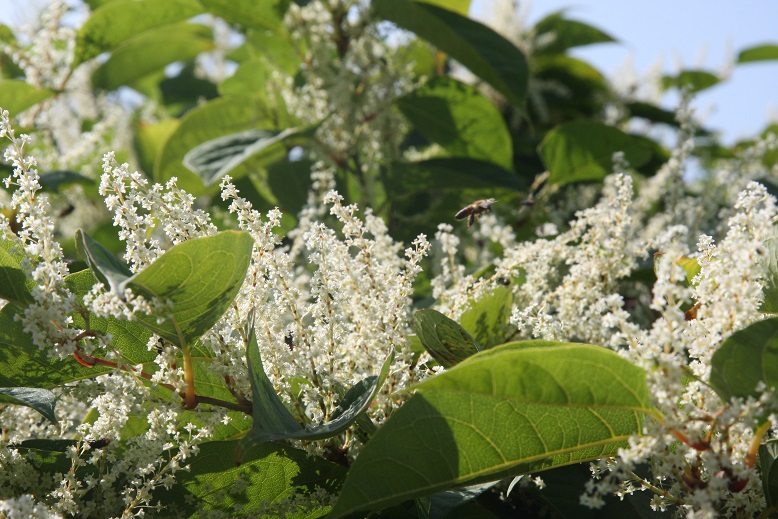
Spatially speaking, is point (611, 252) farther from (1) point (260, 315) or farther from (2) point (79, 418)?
(2) point (79, 418)

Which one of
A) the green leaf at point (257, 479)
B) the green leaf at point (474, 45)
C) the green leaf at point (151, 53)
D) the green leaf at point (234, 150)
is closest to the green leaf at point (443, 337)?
the green leaf at point (257, 479)

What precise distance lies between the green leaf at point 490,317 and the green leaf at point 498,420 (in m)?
0.49

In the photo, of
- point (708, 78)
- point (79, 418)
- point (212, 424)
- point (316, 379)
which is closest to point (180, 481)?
point (212, 424)

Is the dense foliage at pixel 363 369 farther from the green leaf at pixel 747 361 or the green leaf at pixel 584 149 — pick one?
the green leaf at pixel 584 149

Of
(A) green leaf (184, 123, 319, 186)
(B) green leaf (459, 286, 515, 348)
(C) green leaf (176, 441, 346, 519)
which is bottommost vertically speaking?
(C) green leaf (176, 441, 346, 519)

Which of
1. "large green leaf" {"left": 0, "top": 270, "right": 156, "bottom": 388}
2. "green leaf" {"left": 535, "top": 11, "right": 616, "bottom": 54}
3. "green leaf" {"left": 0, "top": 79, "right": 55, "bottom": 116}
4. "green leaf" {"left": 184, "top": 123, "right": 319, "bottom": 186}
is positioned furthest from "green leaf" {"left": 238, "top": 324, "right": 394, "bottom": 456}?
"green leaf" {"left": 535, "top": 11, "right": 616, "bottom": 54}

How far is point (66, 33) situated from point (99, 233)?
2.49 feet

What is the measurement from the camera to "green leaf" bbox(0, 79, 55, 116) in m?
2.36

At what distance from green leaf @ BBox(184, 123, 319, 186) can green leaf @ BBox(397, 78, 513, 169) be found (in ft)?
1.63

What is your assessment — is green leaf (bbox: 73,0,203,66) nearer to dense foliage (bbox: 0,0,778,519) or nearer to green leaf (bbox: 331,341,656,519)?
dense foliage (bbox: 0,0,778,519)

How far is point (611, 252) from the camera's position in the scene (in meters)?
1.64

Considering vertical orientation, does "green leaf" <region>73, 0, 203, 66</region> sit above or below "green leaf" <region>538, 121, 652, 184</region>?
above

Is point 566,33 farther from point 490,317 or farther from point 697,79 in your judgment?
point 490,317

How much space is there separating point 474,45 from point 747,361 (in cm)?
172
